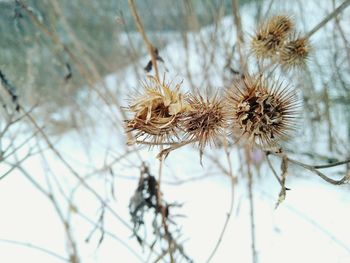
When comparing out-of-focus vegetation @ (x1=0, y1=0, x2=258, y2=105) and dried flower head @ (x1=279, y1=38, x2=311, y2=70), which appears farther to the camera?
out-of-focus vegetation @ (x1=0, y1=0, x2=258, y2=105)

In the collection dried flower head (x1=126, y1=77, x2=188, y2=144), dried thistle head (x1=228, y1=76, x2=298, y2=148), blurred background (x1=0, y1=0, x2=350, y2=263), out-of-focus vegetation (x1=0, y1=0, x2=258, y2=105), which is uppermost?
out-of-focus vegetation (x1=0, y1=0, x2=258, y2=105)

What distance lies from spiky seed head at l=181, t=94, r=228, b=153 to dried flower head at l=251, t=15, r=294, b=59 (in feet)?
1.17

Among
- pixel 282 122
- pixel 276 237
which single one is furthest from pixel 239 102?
pixel 276 237

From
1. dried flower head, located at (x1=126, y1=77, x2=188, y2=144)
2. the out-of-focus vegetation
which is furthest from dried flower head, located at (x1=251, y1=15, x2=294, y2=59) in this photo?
the out-of-focus vegetation

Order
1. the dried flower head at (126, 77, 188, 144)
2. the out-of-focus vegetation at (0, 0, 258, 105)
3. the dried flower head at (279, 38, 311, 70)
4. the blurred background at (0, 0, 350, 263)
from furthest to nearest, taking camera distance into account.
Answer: the out-of-focus vegetation at (0, 0, 258, 105) → the blurred background at (0, 0, 350, 263) → the dried flower head at (279, 38, 311, 70) → the dried flower head at (126, 77, 188, 144)

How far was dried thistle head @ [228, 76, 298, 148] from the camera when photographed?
0.77 metres

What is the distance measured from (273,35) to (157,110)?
1.74 feet

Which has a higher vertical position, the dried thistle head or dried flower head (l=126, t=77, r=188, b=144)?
the dried thistle head

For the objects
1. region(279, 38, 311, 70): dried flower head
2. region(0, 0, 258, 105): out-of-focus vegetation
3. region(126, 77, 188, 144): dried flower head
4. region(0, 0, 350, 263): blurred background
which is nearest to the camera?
region(126, 77, 188, 144): dried flower head

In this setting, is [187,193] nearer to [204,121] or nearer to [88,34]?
[204,121]

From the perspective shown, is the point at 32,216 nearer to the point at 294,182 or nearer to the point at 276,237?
the point at 276,237

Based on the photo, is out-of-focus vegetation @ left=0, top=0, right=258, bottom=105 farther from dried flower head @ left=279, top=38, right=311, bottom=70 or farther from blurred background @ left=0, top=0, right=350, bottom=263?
dried flower head @ left=279, top=38, right=311, bottom=70

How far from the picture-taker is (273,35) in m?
1.09

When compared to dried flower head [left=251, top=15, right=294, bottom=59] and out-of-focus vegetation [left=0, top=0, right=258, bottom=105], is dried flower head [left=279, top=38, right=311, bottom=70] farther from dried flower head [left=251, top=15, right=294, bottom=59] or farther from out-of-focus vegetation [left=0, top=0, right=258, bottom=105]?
out-of-focus vegetation [left=0, top=0, right=258, bottom=105]
